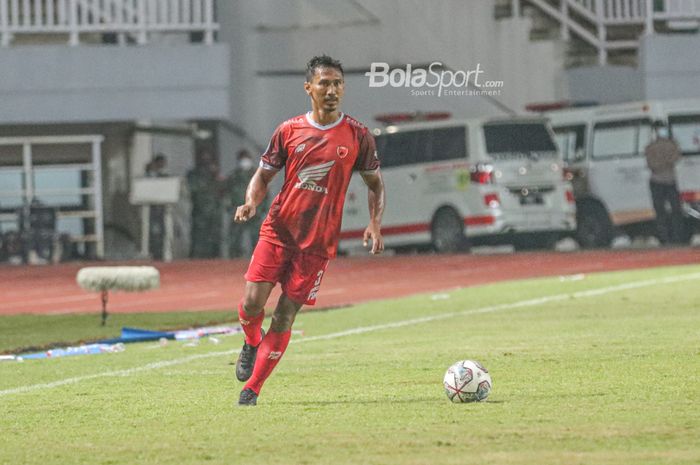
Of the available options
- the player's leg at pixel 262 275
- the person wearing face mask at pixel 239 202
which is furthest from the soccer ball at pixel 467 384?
the person wearing face mask at pixel 239 202

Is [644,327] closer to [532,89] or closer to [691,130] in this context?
[691,130]

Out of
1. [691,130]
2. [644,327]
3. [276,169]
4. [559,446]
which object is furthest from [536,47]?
[559,446]

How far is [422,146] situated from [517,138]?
5.68 ft

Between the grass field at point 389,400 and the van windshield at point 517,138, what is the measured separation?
43.4 feet

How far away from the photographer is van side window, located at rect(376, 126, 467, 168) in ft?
102

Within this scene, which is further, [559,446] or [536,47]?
[536,47]

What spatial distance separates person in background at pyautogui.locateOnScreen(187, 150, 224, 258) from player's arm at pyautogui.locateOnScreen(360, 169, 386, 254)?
22.6m

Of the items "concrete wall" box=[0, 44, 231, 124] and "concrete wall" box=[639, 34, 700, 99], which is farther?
"concrete wall" box=[639, 34, 700, 99]

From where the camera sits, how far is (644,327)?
15.5 m

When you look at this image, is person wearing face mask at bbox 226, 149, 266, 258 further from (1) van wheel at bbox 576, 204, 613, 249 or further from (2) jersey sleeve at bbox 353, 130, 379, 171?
(2) jersey sleeve at bbox 353, 130, 379, 171

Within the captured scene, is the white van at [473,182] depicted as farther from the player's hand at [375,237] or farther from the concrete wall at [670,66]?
the player's hand at [375,237]

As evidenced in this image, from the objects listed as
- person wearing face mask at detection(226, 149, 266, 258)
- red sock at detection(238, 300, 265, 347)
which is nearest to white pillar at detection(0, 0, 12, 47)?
person wearing face mask at detection(226, 149, 266, 258)

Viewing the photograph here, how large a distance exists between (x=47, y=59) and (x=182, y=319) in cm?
1423

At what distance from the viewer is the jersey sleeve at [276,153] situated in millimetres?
10234
